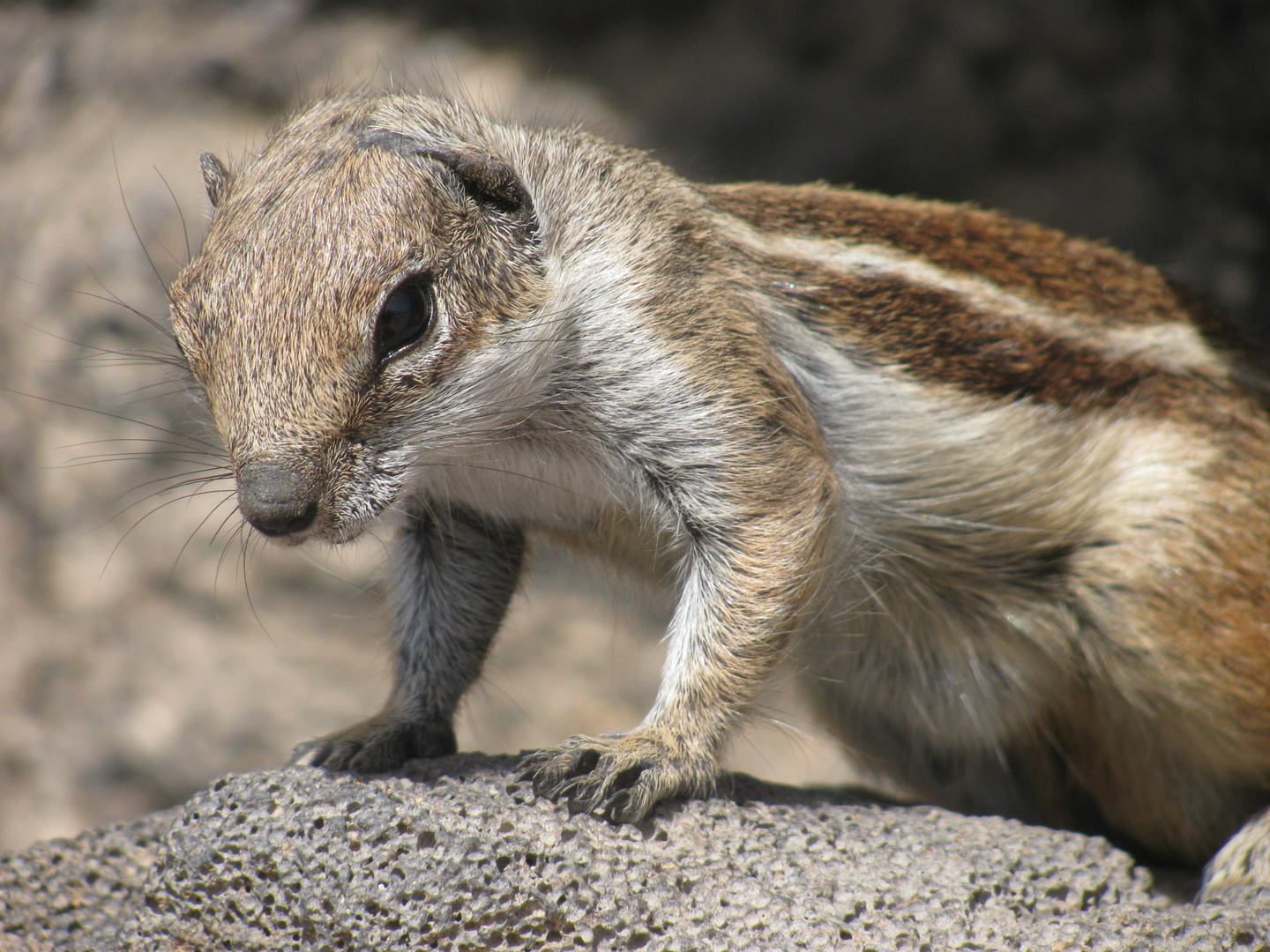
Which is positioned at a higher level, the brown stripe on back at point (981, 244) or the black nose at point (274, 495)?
the brown stripe on back at point (981, 244)

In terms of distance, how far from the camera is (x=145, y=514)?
7.29 metres

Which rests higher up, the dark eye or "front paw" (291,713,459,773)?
the dark eye

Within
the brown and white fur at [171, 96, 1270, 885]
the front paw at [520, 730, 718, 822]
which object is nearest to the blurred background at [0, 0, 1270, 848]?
the brown and white fur at [171, 96, 1270, 885]

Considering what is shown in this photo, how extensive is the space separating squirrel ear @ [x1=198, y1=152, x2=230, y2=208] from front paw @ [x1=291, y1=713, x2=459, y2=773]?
68.5 inches

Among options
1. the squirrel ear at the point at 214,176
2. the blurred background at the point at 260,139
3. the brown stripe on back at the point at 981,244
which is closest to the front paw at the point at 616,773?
the brown stripe on back at the point at 981,244

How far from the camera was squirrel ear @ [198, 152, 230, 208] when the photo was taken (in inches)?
138

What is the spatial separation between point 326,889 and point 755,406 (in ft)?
5.81

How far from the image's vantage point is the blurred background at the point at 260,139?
22.2ft

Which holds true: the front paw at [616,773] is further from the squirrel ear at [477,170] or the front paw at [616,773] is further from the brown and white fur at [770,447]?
the squirrel ear at [477,170]

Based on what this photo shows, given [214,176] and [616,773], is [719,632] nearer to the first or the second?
[616,773]

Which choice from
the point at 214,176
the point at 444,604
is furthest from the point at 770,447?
the point at 214,176

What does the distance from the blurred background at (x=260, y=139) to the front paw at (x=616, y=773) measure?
11.0 feet

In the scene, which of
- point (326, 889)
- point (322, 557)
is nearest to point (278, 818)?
point (326, 889)

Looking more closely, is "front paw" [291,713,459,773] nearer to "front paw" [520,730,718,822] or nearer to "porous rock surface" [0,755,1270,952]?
"porous rock surface" [0,755,1270,952]
